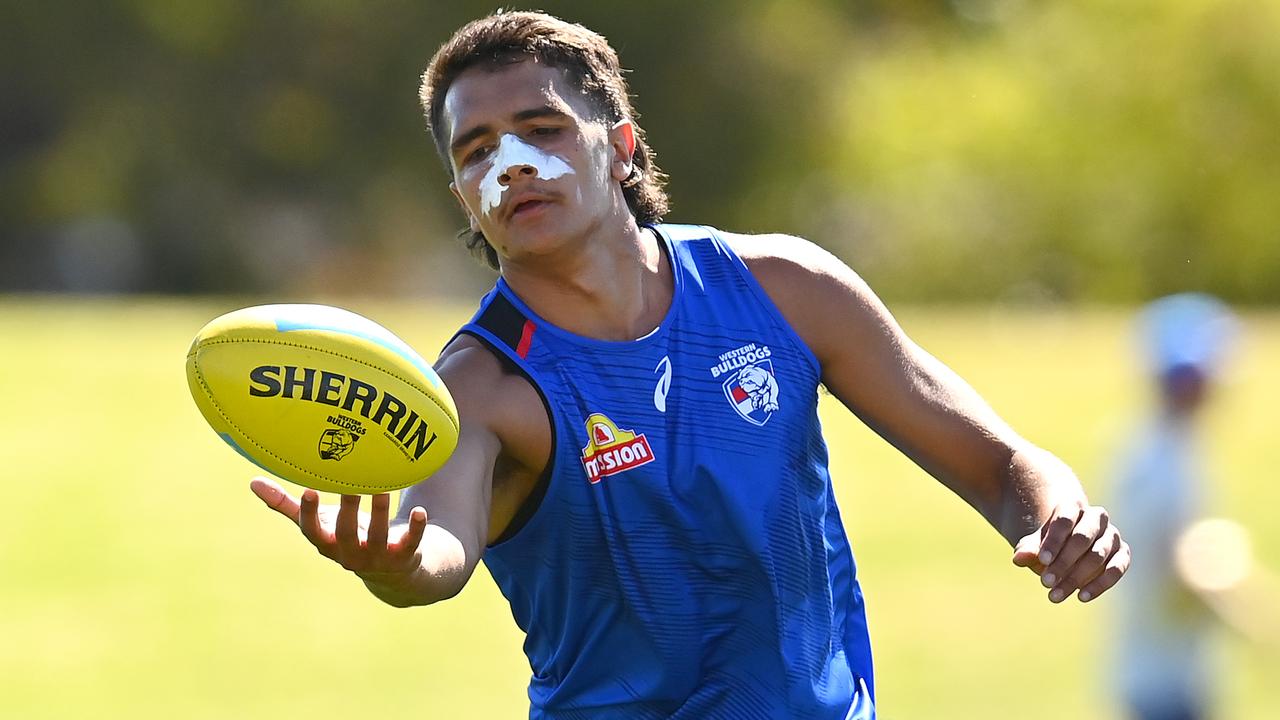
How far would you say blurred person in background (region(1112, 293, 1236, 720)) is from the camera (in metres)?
8.19

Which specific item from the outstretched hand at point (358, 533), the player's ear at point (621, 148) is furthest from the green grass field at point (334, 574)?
the outstretched hand at point (358, 533)

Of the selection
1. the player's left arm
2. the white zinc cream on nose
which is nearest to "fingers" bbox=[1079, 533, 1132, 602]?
the player's left arm

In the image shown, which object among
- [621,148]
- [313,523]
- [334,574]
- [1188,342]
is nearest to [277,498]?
[313,523]

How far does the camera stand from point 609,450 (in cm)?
416

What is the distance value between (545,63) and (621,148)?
0.33 metres

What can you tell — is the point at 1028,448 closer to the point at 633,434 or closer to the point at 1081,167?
the point at 633,434

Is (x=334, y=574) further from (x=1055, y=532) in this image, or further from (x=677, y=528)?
(x=1055, y=532)

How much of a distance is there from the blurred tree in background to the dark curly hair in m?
34.2

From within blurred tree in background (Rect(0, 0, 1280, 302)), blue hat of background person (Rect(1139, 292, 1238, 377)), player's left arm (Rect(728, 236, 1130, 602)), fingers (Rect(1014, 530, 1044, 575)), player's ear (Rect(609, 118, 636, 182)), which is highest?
blurred tree in background (Rect(0, 0, 1280, 302))

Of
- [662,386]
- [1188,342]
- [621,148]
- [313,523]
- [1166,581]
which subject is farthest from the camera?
[1188,342]

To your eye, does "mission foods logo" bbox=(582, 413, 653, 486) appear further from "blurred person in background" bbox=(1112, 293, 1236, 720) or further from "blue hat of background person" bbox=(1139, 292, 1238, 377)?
"blue hat of background person" bbox=(1139, 292, 1238, 377)

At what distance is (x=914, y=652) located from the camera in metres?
13.9

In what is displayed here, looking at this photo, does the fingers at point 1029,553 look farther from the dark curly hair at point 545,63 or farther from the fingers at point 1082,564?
the dark curly hair at point 545,63

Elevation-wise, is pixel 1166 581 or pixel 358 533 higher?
pixel 1166 581
